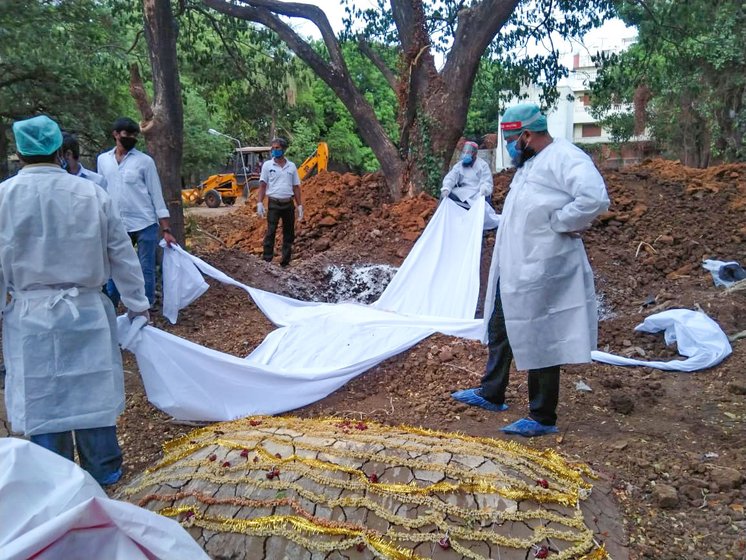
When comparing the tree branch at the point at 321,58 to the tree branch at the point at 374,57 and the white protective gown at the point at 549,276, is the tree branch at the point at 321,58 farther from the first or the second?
the white protective gown at the point at 549,276

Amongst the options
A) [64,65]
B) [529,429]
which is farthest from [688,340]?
[64,65]

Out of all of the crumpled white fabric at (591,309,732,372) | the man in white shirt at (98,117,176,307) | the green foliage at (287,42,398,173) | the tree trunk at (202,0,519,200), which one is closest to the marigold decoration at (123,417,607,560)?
the crumpled white fabric at (591,309,732,372)

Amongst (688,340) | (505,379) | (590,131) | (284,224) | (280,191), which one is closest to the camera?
(505,379)

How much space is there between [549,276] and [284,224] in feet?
17.2

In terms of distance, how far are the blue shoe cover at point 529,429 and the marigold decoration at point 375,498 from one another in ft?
1.76

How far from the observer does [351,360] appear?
3.88 metres

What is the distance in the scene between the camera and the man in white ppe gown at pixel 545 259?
2869 millimetres

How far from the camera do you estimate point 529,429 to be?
10.1 ft

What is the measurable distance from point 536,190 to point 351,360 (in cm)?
155

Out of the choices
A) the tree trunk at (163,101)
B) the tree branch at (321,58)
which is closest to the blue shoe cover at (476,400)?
the tree trunk at (163,101)

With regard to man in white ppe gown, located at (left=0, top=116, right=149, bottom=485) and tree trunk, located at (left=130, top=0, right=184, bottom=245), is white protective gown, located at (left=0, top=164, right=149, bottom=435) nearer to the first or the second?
man in white ppe gown, located at (left=0, top=116, right=149, bottom=485)

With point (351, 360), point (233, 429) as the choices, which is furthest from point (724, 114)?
point (233, 429)

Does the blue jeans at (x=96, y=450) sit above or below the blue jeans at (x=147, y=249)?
below

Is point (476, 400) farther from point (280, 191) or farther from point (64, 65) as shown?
point (64, 65)
